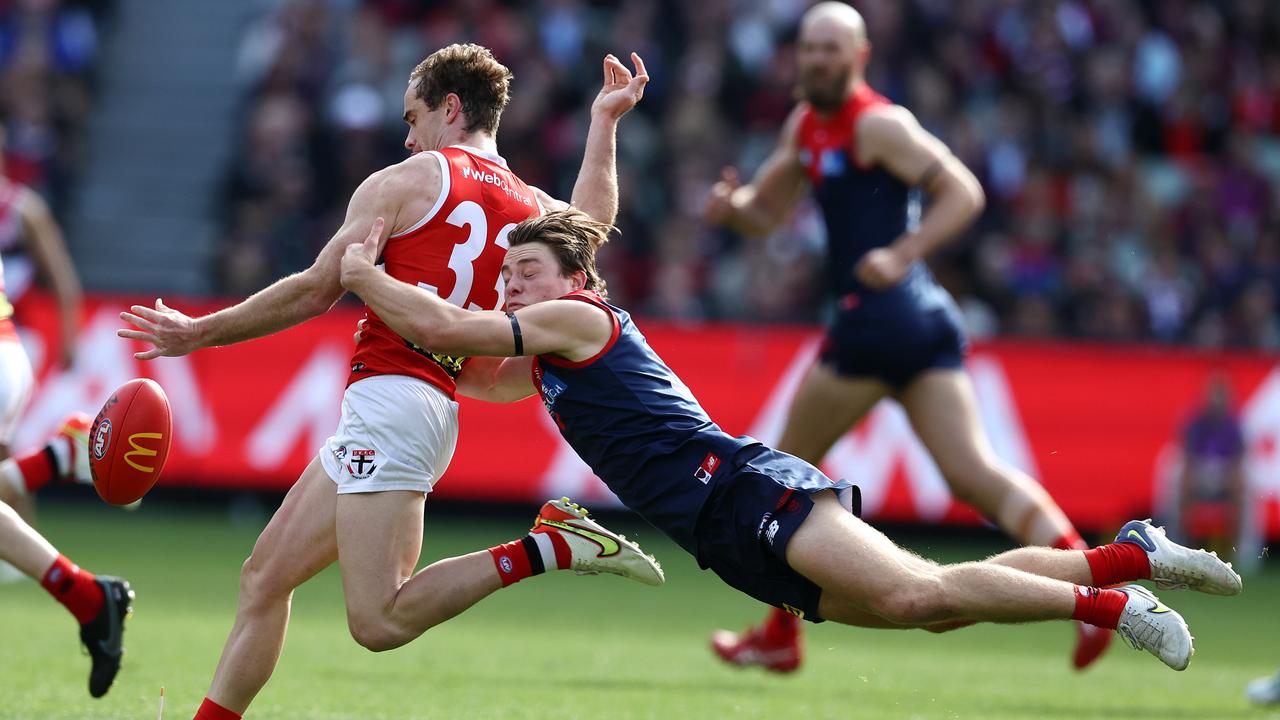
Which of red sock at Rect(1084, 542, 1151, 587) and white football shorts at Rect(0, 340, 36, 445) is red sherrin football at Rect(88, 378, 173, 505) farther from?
red sock at Rect(1084, 542, 1151, 587)

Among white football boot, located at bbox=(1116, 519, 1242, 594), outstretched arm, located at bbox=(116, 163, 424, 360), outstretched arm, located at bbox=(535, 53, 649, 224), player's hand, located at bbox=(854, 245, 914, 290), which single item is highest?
outstretched arm, located at bbox=(535, 53, 649, 224)

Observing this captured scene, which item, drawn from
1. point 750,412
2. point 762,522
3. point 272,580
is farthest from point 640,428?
point 750,412

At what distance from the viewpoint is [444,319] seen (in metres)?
5.29

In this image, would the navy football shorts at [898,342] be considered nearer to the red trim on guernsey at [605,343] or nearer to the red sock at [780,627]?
the red sock at [780,627]

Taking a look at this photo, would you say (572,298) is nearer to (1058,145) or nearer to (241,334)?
(241,334)

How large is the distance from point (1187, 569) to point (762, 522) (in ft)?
5.19

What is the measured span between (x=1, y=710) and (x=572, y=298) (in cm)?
287

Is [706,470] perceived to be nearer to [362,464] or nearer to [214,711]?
[362,464]

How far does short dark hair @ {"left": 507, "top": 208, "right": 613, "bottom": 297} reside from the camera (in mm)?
5590

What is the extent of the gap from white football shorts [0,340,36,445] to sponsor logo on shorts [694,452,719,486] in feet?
11.6

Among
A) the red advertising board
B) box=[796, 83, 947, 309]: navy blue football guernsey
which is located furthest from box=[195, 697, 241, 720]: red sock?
the red advertising board

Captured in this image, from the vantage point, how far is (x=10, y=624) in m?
9.05

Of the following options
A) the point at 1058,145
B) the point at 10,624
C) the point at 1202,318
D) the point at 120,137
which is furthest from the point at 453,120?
the point at 120,137

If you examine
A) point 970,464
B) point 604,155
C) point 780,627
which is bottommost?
point 780,627
